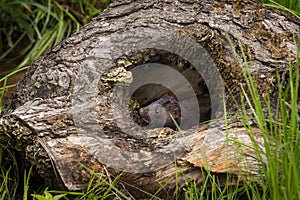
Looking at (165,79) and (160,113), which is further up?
(165,79)

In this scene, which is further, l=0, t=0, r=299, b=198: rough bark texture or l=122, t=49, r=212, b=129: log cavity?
l=122, t=49, r=212, b=129: log cavity

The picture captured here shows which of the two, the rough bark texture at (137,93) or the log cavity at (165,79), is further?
the log cavity at (165,79)

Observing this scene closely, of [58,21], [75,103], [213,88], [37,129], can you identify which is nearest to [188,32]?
[213,88]

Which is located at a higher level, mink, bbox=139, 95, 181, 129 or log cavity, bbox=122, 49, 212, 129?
log cavity, bbox=122, 49, 212, 129

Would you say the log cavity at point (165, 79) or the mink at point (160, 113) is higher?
the log cavity at point (165, 79)

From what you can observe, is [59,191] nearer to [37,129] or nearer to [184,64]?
[37,129]
